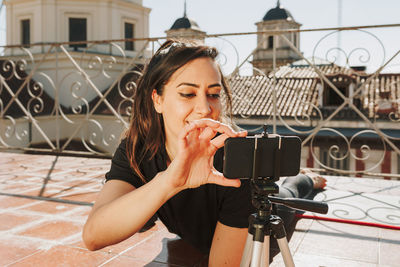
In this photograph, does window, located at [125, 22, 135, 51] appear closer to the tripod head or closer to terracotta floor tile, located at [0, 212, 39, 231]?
terracotta floor tile, located at [0, 212, 39, 231]

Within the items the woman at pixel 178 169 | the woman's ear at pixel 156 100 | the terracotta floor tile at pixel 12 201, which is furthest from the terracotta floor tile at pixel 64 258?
the terracotta floor tile at pixel 12 201

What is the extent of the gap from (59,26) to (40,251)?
23.2m

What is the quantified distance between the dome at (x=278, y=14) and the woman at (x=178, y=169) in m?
54.7

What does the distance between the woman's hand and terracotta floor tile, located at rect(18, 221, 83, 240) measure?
1.57 metres

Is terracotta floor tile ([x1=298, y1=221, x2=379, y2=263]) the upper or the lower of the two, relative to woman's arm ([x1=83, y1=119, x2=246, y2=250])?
lower

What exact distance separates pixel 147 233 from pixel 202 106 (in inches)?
53.9

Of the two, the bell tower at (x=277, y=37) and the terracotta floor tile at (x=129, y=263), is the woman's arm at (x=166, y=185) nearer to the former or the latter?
the terracotta floor tile at (x=129, y=263)

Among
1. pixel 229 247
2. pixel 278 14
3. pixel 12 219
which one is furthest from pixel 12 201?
pixel 278 14

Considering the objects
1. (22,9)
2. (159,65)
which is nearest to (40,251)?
(159,65)

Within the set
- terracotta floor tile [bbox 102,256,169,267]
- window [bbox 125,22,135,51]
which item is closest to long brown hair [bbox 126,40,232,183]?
terracotta floor tile [bbox 102,256,169,267]

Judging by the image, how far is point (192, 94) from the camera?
1.66 m

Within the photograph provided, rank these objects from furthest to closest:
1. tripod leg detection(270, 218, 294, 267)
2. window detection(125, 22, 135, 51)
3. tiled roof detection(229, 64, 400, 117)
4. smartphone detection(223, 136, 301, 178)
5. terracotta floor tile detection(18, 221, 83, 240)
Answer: window detection(125, 22, 135, 51) → tiled roof detection(229, 64, 400, 117) → terracotta floor tile detection(18, 221, 83, 240) → tripod leg detection(270, 218, 294, 267) → smartphone detection(223, 136, 301, 178)

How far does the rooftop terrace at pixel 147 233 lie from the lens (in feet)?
7.40

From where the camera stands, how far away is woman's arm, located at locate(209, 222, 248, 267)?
1728 mm
